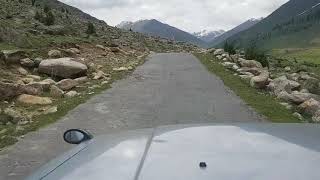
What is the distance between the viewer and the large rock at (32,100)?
1406 cm

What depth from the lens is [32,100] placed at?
14.2 m

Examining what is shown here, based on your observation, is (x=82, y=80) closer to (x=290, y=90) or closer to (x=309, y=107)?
(x=290, y=90)

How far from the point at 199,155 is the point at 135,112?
34.4 ft

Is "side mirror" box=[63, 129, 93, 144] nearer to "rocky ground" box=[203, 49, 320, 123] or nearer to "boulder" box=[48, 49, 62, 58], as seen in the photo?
"rocky ground" box=[203, 49, 320, 123]

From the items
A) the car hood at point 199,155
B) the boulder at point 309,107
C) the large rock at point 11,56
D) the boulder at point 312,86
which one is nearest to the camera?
the car hood at point 199,155

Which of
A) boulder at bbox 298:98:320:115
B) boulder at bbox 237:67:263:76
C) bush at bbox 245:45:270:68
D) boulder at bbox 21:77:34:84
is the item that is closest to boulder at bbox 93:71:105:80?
boulder at bbox 21:77:34:84

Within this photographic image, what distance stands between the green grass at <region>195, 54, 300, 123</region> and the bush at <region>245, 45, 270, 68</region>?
26.5 feet

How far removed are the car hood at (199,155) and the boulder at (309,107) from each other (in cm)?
1024

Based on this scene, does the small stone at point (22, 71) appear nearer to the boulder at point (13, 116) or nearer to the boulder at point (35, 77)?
the boulder at point (35, 77)

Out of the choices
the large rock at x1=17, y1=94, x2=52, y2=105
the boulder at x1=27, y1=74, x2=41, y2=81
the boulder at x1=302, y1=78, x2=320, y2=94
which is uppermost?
the large rock at x1=17, y1=94, x2=52, y2=105

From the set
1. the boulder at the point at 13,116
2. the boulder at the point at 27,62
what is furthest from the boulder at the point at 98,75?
the boulder at the point at 13,116

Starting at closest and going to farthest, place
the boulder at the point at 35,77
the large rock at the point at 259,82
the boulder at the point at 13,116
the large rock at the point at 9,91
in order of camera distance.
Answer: the boulder at the point at 13,116 → the large rock at the point at 9,91 → the large rock at the point at 259,82 → the boulder at the point at 35,77

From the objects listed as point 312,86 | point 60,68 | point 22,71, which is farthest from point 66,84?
point 312,86

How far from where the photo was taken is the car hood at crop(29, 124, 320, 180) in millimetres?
2273
